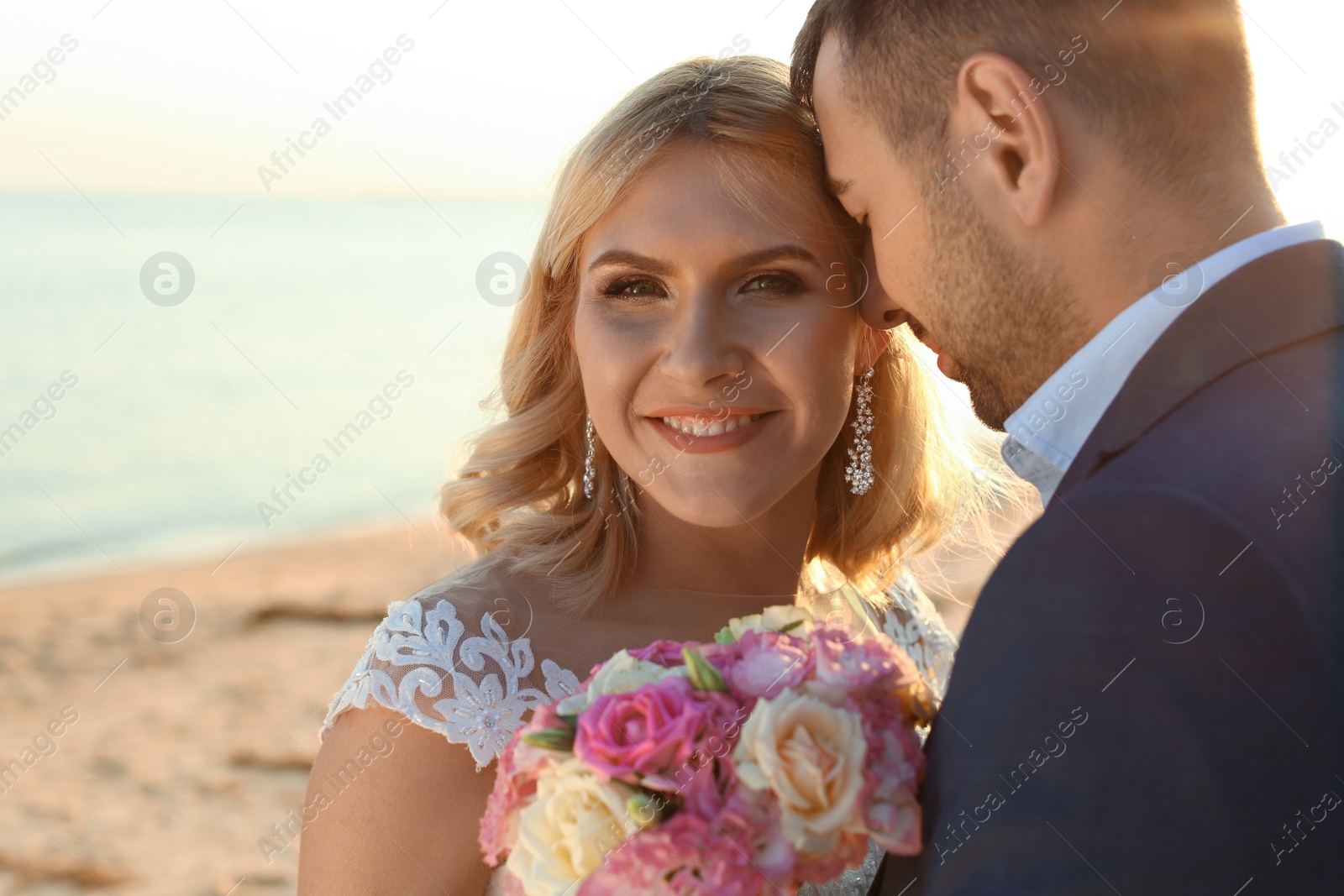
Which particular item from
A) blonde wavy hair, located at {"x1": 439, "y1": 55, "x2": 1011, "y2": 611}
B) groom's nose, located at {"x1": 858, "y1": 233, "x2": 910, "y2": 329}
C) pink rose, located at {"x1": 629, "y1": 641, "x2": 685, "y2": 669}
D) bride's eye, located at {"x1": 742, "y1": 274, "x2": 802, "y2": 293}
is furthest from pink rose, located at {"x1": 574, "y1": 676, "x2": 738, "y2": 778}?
groom's nose, located at {"x1": 858, "y1": 233, "x2": 910, "y2": 329}

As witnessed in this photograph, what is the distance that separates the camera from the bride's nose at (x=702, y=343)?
2.73 metres

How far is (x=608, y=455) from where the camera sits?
3.38 m

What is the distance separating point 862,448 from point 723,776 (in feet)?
6.65

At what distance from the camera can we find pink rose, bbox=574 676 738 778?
1.63m

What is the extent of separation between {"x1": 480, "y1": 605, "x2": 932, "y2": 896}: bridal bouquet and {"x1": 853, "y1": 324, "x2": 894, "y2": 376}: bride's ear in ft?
4.94

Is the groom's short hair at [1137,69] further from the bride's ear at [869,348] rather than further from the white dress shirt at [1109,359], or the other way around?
the bride's ear at [869,348]

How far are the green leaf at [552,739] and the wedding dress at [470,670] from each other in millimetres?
820

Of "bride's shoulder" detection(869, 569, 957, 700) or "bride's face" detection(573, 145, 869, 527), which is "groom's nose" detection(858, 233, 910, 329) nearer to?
"bride's face" detection(573, 145, 869, 527)

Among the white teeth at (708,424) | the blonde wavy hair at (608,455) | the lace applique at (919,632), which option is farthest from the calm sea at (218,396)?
the lace applique at (919,632)

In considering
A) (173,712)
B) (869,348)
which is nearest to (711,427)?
(869,348)

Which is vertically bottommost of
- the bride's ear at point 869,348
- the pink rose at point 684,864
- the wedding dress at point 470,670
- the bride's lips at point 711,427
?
the wedding dress at point 470,670

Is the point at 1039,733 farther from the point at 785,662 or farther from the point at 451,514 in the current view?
the point at 451,514

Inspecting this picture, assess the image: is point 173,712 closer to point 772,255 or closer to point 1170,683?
point 772,255

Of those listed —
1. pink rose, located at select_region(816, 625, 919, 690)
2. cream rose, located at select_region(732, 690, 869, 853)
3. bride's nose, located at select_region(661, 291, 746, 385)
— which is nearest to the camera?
cream rose, located at select_region(732, 690, 869, 853)
